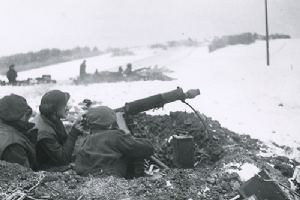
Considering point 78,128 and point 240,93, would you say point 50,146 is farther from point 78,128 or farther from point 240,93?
point 240,93

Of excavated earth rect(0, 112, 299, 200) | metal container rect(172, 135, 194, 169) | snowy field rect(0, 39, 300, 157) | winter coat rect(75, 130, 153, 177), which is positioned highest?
winter coat rect(75, 130, 153, 177)

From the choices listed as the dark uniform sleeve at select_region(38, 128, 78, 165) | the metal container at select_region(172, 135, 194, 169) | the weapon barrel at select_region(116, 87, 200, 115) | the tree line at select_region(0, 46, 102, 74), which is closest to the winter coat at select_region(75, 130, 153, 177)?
the dark uniform sleeve at select_region(38, 128, 78, 165)

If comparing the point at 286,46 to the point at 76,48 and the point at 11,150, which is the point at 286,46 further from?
the point at 11,150

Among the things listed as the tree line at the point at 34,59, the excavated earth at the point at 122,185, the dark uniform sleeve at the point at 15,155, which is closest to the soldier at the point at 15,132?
the dark uniform sleeve at the point at 15,155

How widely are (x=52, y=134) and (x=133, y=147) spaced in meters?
1.37

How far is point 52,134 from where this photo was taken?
5.33m

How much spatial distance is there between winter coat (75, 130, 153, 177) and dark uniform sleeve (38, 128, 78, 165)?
578mm

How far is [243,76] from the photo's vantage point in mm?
22469

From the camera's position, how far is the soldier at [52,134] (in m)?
5.22

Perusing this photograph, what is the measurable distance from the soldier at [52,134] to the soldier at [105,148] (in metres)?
0.61

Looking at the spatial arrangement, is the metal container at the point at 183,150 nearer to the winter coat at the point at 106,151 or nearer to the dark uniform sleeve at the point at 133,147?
the dark uniform sleeve at the point at 133,147

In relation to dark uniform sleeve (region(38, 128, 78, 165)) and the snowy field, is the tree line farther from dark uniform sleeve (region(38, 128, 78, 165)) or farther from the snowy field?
dark uniform sleeve (region(38, 128, 78, 165))

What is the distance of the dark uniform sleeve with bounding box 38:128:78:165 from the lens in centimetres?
520

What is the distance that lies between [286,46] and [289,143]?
23.9 metres
